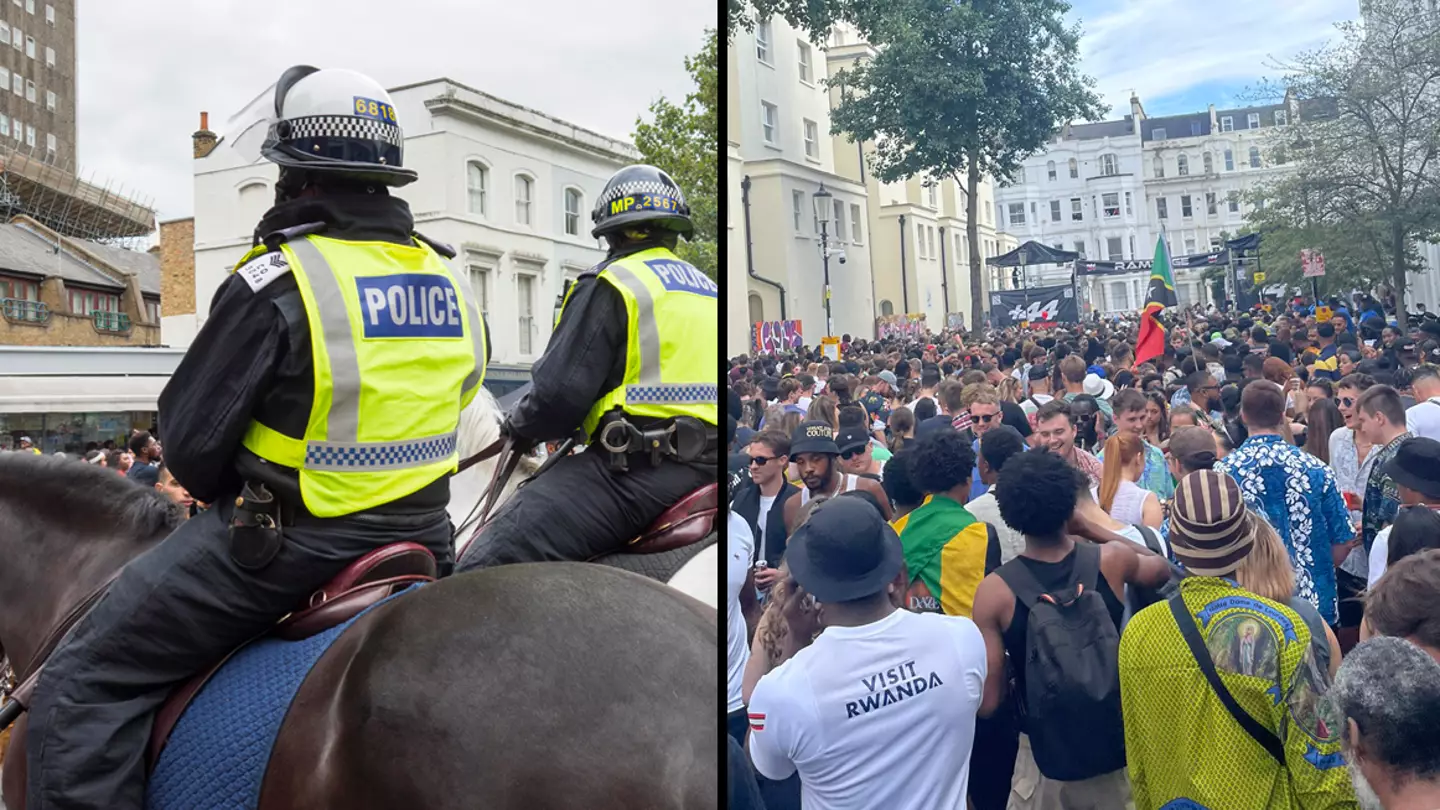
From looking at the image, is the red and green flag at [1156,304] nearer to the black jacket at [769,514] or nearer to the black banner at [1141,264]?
the black banner at [1141,264]

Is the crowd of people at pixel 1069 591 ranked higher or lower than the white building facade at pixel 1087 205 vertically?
lower

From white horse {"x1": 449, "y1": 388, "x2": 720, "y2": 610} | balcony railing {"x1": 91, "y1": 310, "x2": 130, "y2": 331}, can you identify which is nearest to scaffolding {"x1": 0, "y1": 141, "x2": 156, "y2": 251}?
balcony railing {"x1": 91, "y1": 310, "x2": 130, "y2": 331}

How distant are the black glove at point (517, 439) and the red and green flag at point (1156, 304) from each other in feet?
9.32

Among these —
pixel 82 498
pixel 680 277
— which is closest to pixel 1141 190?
pixel 680 277

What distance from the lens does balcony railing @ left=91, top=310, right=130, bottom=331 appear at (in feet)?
79.6

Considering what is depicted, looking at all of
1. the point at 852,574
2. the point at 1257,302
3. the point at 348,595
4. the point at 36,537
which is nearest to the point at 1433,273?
the point at 1257,302

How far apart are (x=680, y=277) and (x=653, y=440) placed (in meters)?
0.56

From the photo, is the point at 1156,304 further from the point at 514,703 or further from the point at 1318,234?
the point at 514,703

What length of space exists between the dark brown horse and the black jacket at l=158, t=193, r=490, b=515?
575 mm

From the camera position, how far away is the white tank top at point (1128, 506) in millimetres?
1187

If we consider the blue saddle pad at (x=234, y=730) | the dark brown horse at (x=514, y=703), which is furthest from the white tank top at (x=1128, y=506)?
the blue saddle pad at (x=234, y=730)

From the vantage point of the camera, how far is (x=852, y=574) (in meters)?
1.15

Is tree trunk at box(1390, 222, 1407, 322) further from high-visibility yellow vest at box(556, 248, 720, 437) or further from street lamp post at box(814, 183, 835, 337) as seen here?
high-visibility yellow vest at box(556, 248, 720, 437)

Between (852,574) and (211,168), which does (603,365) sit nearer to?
(852,574)
